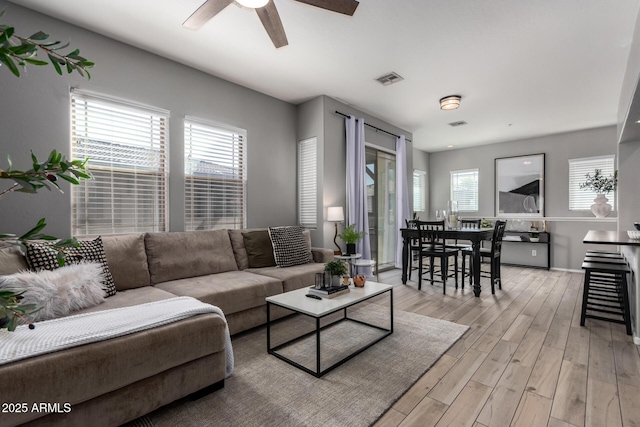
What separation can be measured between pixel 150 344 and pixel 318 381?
106 cm

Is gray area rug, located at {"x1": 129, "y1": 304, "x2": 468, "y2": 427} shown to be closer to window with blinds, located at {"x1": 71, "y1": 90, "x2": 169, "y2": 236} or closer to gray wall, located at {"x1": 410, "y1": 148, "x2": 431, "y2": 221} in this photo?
window with blinds, located at {"x1": 71, "y1": 90, "x2": 169, "y2": 236}

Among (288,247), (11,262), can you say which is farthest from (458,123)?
(11,262)

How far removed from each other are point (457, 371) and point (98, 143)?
3.57 m

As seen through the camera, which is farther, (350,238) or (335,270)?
(350,238)

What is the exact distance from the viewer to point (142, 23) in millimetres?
2664

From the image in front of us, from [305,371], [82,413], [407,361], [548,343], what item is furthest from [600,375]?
[82,413]

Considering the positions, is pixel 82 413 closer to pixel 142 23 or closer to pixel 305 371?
pixel 305 371

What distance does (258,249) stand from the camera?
357cm

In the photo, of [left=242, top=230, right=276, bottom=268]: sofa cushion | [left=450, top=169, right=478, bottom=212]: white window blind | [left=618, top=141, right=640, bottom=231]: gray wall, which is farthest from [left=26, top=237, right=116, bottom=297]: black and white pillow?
[left=450, top=169, right=478, bottom=212]: white window blind

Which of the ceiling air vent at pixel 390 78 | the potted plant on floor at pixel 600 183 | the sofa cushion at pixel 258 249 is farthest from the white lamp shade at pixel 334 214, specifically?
the potted plant on floor at pixel 600 183

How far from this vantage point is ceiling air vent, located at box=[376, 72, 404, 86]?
3.61 metres

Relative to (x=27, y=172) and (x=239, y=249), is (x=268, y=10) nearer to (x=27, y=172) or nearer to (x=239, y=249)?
(x=27, y=172)

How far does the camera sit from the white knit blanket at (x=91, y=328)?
1.37 meters

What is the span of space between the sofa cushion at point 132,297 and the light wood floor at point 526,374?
1.77 m
